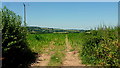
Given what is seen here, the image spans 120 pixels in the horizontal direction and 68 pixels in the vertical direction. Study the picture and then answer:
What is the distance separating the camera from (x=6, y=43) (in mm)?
7352

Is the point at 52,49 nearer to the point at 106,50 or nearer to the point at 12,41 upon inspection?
the point at 12,41

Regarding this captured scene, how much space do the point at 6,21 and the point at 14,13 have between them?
1023 mm

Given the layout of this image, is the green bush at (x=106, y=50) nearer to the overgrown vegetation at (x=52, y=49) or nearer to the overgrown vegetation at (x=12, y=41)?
the overgrown vegetation at (x=52, y=49)

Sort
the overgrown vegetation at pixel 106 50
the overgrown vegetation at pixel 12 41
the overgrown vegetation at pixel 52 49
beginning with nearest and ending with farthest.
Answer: the overgrown vegetation at pixel 106 50 → the overgrown vegetation at pixel 12 41 → the overgrown vegetation at pixel 52 49

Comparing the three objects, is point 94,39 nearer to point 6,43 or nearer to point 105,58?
point 105,58

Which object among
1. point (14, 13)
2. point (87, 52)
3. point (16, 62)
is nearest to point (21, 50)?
point (16, 62)

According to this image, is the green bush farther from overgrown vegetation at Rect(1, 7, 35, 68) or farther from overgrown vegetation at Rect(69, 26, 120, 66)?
overgrown vegetation at Rect(1, 7, 35, 68)

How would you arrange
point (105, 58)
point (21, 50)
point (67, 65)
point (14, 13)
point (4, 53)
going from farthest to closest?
point (14, 13) < point (21, 50) < point (67, 65) < point (4, 53) < point (105, 58)

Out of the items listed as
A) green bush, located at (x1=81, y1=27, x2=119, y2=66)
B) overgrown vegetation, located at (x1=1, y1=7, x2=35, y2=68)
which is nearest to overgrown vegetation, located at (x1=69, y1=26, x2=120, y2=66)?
green bush, located at (x1=81, y1=27, x2=119, y2=66)

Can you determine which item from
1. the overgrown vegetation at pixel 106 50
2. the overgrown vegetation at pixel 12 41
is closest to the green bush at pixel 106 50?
A: the overgrown vegetation at pixel 106 50

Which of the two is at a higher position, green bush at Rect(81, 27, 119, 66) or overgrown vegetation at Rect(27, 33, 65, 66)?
green bush at Rect(81, 27, 119, 66)

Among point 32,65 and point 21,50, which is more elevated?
point 21,50

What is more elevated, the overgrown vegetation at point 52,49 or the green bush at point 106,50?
the green bush at point 106,50

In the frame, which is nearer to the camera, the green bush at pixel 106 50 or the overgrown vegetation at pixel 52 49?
the green bush at pixel 106 50
